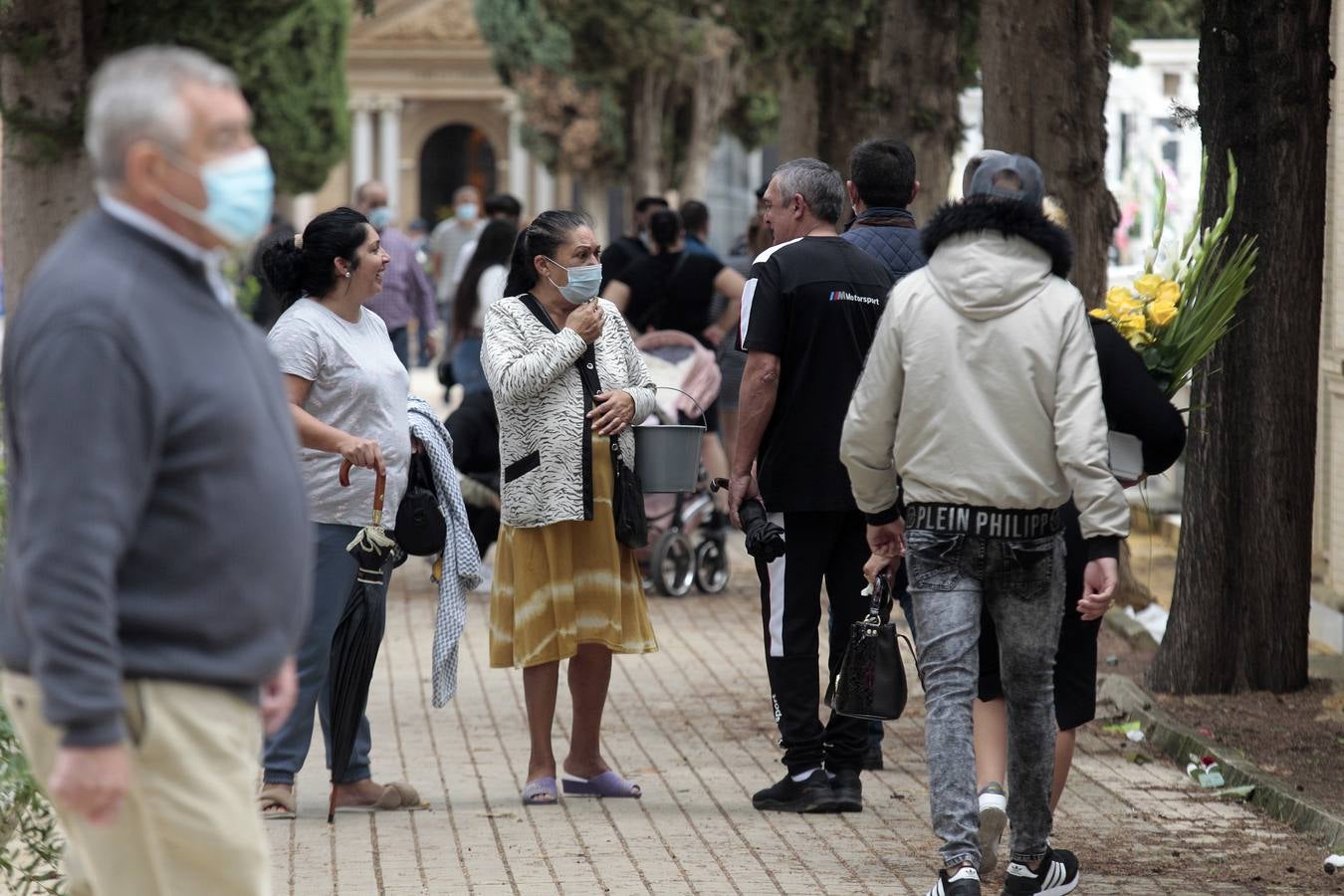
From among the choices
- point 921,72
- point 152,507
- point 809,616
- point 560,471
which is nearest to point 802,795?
point 809,616

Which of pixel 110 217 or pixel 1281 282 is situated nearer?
pixel 110 217

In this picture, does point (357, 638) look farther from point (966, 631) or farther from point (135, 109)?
point (135, 109)

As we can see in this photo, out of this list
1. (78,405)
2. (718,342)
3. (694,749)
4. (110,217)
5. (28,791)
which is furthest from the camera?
(718,342)

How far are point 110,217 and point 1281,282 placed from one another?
6.17 meters

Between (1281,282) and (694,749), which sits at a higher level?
(1281,282)

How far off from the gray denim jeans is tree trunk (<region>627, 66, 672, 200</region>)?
1440 inches

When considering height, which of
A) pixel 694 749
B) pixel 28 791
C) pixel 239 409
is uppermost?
pixel 239 409

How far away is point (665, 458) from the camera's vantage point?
7.02m

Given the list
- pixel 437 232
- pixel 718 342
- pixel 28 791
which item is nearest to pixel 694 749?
pixel 28 791

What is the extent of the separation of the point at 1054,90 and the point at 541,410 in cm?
433

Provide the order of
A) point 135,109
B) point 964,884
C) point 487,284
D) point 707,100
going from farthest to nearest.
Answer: point 707,100, point 487,284, point 964,884, point 135,109

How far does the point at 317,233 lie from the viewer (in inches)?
259

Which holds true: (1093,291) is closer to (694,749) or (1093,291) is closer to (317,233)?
(694,749)

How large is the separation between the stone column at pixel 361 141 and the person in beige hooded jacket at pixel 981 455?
63.8 metres
